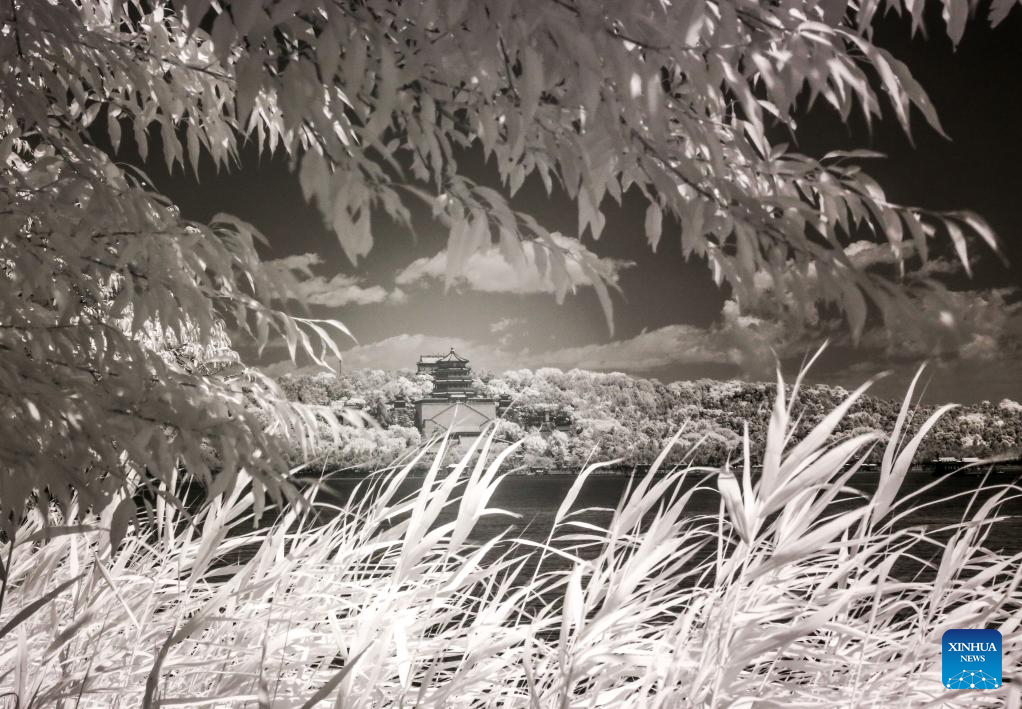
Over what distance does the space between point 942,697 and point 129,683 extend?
111cm

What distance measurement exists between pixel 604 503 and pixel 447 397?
588 centimetres

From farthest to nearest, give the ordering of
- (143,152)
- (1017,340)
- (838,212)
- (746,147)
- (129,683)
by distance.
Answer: (1017,340), (143,152), (129,683), (838,212), (746,147)

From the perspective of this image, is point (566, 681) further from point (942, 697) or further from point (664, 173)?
point (664, 173)

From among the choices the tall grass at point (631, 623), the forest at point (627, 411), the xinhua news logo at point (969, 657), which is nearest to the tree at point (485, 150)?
the tall grass at point (631, 623)

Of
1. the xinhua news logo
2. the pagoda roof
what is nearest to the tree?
the xinhua news logo

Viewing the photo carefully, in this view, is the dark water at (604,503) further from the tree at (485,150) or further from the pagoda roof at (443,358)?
the tree at (485,150)

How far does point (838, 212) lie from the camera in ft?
2.80

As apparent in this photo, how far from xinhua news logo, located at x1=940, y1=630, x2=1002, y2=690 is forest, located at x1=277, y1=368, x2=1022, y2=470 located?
8.08 metres

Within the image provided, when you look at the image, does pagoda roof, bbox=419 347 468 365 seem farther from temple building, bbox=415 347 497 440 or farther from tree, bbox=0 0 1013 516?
tree, bbox=0 0 1013 516

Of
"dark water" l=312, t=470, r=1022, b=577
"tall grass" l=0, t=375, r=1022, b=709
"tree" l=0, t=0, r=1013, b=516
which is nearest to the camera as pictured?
"tree" l=0, t=0, r=1013, b=516

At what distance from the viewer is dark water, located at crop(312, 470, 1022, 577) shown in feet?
33.2

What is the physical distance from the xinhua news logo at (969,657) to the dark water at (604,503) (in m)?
7.90

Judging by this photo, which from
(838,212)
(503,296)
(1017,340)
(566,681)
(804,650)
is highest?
(838,212)

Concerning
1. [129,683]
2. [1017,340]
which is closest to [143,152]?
[129,683]
